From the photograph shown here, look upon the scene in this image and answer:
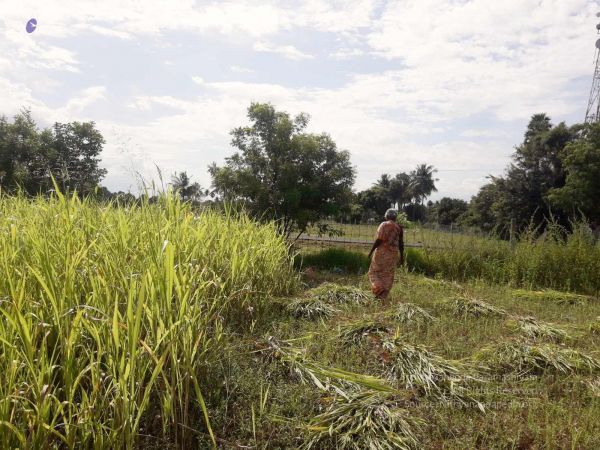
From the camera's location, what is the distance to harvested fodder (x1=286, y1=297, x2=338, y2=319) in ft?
15.2

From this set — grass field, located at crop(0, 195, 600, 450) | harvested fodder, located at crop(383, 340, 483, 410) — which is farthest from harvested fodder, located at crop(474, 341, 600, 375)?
harvested fodder, located at crop(383, 340, 483, 410)

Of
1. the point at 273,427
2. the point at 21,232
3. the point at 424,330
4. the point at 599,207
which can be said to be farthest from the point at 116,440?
the point at 599,207

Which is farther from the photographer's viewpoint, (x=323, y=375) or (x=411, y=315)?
(x=411, y=315)

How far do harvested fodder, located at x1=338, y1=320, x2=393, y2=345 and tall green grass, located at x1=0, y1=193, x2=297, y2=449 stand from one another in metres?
1.18

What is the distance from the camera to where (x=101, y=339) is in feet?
6.85

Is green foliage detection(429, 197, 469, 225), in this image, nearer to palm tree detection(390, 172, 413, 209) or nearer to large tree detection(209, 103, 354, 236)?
palm tree detection(390, 172, 413, 209)

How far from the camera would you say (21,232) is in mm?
2762

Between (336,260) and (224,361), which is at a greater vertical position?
(224,361)

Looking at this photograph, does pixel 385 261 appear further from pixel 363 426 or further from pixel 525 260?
pixel 525 260

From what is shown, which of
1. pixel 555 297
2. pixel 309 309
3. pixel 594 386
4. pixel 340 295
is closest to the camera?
pixel 594 386

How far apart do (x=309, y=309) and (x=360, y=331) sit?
0.90 m

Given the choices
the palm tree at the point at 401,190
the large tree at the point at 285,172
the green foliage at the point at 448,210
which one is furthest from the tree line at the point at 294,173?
the palm tree at the point at 401,190

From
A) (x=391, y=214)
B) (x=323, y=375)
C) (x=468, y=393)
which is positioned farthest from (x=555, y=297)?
(x=323, y=375)

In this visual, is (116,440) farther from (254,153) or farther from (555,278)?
(254,153)
